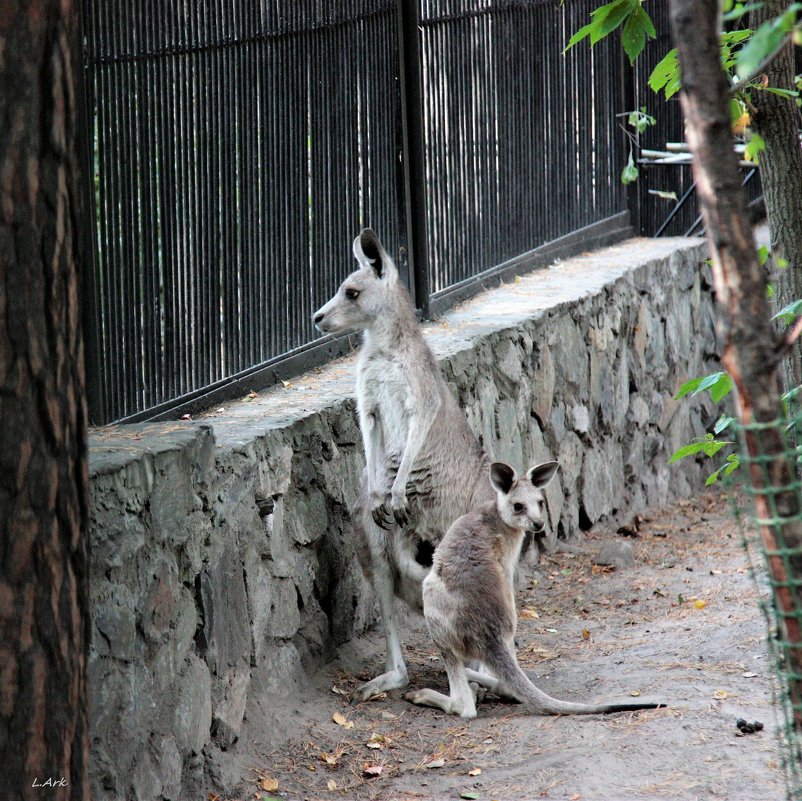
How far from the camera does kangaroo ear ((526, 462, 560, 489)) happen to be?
5988mm

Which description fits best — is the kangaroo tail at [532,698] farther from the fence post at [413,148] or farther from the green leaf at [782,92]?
the fence post at [413,148]

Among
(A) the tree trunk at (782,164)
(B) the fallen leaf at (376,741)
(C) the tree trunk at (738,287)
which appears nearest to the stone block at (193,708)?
(B) the fallen leaf at (376,741)

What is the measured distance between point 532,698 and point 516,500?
96cm

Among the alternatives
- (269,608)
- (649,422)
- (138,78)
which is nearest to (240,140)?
(138,78)

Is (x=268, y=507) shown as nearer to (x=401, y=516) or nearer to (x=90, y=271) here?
(x=401, y=516)

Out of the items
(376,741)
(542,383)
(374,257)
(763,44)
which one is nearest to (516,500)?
(376,741)

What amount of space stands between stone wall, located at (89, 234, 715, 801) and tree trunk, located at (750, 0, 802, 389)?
7.91ft

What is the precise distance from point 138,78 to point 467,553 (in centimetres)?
270

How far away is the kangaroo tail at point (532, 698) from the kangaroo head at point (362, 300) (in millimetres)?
1911

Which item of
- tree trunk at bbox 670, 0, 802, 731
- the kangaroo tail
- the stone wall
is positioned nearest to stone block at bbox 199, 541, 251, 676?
the stone wall

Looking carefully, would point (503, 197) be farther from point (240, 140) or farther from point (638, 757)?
point (638, 757)

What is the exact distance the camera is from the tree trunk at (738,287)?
2.62 metres

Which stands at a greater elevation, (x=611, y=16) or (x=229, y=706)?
(x=611, y=16)

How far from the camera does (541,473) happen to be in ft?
19.8
